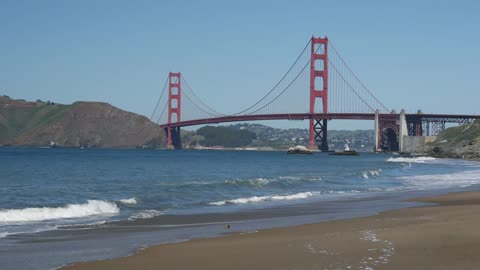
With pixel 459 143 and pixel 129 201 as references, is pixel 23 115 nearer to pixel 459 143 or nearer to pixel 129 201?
pixel 459 143

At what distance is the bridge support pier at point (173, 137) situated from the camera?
381ft

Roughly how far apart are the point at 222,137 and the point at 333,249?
178 metres

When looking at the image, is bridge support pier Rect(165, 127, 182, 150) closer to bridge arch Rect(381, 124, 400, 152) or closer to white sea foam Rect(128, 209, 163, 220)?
bridge arch Rect(381, 124, 400, 152)

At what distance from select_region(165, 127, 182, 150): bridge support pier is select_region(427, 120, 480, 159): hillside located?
3870 cm

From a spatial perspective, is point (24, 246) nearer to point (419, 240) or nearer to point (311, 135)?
point (419, 240)

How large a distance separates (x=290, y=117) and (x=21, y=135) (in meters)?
84.8

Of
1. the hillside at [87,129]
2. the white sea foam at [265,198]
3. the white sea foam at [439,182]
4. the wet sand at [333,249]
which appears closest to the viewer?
the wet sand at [333,249]

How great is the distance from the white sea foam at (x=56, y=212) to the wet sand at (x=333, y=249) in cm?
560

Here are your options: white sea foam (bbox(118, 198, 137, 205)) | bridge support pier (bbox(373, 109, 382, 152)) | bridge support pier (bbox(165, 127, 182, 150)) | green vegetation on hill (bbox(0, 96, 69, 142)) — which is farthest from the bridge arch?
white sea foam (bbox(118, 198, 137, 205))

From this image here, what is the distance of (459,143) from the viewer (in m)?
92.5

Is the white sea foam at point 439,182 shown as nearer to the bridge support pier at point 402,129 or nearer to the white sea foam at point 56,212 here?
the white sea foam at point 56,212

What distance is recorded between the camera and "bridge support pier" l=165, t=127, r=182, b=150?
11626 centimetres

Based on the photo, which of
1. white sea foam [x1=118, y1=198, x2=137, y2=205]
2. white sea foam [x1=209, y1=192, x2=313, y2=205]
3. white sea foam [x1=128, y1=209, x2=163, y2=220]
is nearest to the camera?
white sea foam [x1=128, y1=209, x2=163, y2=220]

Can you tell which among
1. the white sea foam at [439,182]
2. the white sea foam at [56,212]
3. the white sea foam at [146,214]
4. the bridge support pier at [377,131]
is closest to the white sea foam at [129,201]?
the white sea foam at [56,212]
